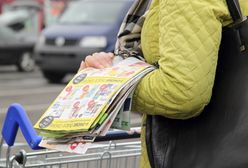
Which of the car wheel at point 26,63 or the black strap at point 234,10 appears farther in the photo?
the car wheel at point 26,63

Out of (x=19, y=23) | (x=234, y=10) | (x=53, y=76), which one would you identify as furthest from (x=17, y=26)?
(x=234, y=10)

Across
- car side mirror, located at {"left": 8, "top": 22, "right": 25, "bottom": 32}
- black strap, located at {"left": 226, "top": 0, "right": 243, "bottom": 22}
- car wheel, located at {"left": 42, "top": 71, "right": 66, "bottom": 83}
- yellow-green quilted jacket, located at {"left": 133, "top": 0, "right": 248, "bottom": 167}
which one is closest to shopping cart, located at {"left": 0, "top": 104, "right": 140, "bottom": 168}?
yellow-green quilted jacket, located at {"left": 133, "top": 0, "right": 248, "bottom": 167}

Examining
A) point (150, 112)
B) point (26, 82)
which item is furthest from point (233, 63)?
point (26, 82)

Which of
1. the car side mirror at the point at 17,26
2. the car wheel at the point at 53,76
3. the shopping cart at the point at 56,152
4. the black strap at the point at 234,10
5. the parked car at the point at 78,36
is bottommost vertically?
the car wheel at the point at 53,76

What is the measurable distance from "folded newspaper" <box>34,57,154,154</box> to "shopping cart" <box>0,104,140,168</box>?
30cm

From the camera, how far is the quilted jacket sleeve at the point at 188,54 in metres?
1.73

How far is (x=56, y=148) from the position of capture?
1.92 metres

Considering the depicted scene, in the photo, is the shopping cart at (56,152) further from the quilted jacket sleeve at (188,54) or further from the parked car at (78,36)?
the parked car at (78,36)

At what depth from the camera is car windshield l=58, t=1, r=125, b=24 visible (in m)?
12.9

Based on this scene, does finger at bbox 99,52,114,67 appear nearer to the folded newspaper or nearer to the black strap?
the folded newspaper

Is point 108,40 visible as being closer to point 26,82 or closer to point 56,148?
point 26,82

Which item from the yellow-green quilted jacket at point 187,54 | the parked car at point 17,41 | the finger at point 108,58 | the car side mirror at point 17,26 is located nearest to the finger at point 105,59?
the finger at point 108,58

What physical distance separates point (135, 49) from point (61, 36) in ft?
35.6

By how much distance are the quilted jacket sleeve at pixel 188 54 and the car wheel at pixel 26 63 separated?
14.2 metres
